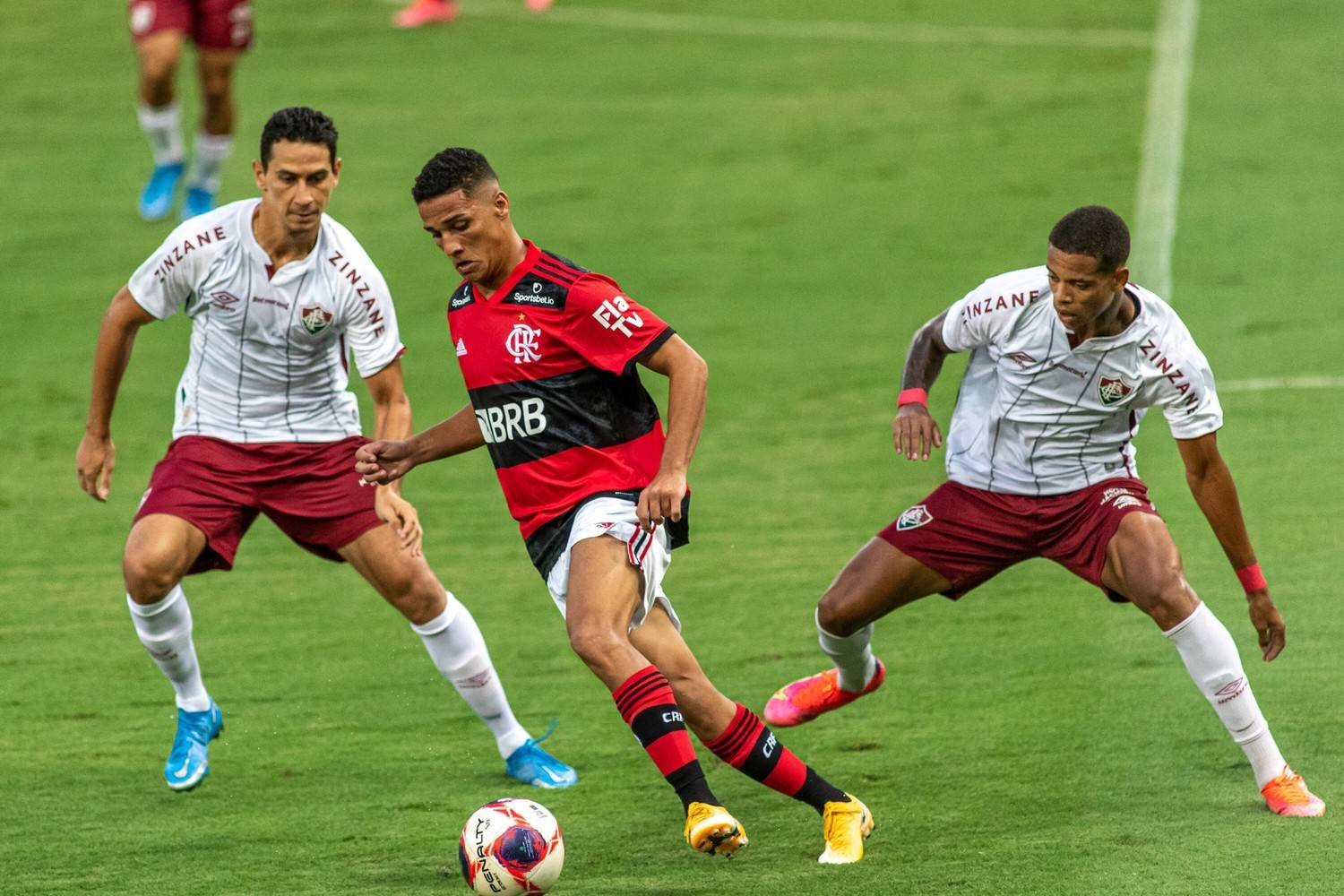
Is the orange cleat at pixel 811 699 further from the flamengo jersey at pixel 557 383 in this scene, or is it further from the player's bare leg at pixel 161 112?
Result: the player's bare leg at pixel 161 112

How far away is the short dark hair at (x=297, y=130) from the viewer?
6348mm

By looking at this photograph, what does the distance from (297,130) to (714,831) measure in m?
2.73

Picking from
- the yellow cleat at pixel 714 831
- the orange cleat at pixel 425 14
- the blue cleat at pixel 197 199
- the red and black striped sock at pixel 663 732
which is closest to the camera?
the yellow cleat at pixel 714 831

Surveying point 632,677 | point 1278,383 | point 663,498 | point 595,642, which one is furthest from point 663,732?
point 1278,383

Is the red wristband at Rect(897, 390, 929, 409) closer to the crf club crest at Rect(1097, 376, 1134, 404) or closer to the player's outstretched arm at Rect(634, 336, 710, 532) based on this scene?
the crf club crest at Rect(1097, 376, 1134, 404)

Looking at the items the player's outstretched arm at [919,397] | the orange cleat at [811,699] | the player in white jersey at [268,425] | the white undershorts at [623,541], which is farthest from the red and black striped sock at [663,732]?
the orange cleat at [811,699]

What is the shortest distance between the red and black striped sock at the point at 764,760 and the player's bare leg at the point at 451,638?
4.00 feet

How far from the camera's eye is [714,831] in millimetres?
5203

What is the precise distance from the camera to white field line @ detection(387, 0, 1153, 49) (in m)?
18.6

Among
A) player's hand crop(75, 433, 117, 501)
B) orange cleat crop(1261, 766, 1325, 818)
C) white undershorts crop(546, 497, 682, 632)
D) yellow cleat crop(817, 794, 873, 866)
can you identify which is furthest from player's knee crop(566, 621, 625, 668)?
orange cleat crop(1261, 766, 1325, 818)

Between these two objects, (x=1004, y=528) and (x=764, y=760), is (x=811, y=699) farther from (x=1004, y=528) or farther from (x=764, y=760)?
(x=764, y=760)

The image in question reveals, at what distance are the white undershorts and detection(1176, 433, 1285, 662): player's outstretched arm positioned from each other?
168cm

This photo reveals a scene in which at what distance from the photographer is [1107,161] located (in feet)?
50.8

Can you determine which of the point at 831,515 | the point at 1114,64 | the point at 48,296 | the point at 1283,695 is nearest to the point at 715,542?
the point at 831,515
